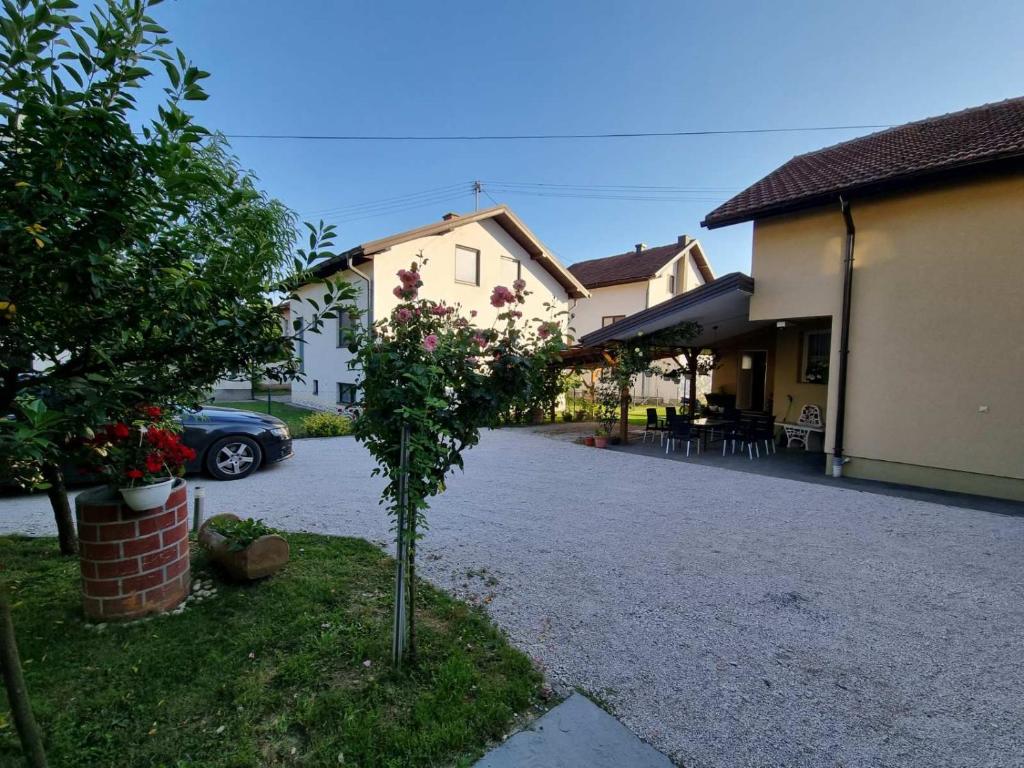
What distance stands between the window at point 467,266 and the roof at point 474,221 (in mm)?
795

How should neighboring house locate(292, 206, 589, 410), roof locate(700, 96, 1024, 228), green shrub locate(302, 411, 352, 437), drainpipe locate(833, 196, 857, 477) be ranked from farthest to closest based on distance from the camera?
neighboring house locate(292, 206, 589, 410) → green shrub locate(302, 411, 352, 437) → drainpipe locate(833, 196, 857, 477) → roof locate(700, 96, 1024, 228)

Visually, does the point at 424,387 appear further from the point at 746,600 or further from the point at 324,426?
the point at 324,426

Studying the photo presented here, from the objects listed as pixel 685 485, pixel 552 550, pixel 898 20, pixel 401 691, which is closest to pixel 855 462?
pixel 685 485

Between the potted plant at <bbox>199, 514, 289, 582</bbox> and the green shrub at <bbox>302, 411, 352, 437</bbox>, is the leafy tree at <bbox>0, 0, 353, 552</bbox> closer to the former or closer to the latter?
the potted plant at <bbox>199, 514, 289, 582</bbox>

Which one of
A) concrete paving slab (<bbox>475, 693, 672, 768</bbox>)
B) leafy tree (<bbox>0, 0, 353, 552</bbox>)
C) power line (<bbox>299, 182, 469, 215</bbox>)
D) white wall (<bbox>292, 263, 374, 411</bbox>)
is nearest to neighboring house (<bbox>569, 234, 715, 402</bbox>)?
power line (<bbox>299, 182, 469, 215</bbox>)

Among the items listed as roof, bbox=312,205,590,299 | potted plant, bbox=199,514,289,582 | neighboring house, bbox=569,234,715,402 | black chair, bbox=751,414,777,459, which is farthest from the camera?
neighboring house, bbox=569,234,715,402

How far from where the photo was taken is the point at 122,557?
279cm

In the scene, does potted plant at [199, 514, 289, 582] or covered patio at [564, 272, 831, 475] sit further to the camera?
covered patio at [564, 272, 831, 475]

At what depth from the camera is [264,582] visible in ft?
11.1

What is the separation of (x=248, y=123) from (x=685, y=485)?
13.2m

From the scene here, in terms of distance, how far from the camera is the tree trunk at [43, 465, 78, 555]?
3.40 m

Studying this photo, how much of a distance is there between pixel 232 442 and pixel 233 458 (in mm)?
240

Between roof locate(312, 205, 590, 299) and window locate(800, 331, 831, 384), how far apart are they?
8611mm

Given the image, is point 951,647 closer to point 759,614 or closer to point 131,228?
point 759,614
